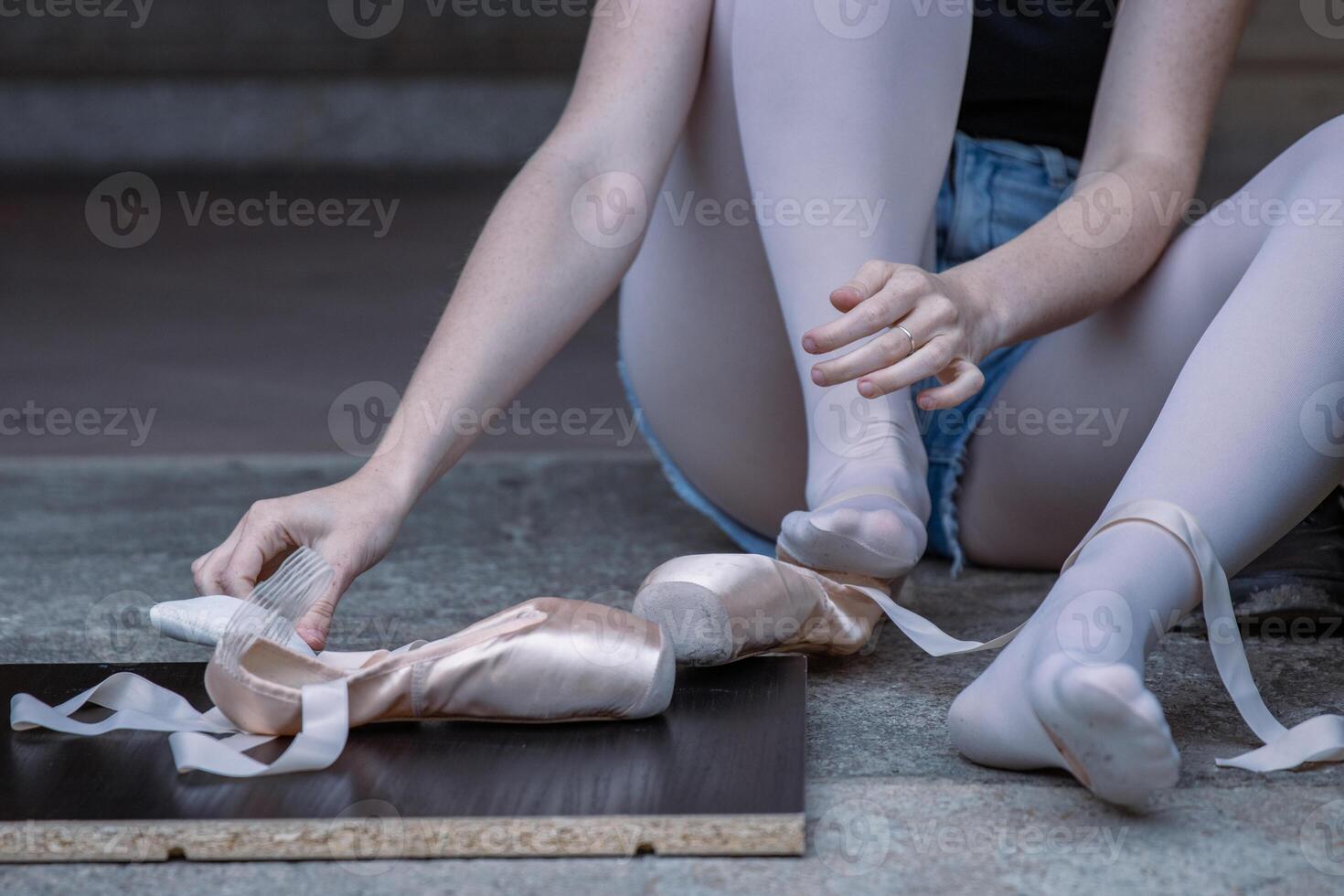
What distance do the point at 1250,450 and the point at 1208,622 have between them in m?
0.10

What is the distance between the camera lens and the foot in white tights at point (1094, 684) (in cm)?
61

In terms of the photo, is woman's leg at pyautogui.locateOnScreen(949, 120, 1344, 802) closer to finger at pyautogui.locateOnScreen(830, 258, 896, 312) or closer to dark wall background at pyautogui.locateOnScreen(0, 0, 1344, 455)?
finger at pyautogui.locateOnScreen(830, 258, 896, 312)

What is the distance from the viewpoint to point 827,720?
834mm

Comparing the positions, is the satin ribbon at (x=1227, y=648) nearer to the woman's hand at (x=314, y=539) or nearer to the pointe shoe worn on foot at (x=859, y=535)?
the pointe shoe worn on foot at (x=859, y=535)

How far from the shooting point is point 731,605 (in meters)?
0.81

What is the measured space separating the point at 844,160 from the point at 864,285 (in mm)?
177

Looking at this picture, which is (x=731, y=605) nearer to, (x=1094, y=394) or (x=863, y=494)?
(x=863, y=494)

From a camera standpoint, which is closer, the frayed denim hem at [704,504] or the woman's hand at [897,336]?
the woman's hand at [897,336]

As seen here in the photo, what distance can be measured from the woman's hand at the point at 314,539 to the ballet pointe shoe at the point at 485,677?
9 cm

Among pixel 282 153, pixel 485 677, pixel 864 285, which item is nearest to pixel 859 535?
pixel 864 285

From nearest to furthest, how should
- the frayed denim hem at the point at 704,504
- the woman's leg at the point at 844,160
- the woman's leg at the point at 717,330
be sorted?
the woman's leg at the point at 844,160
the woman's leg at the point at 717,330
the frayed denim hem at the point at 704,504

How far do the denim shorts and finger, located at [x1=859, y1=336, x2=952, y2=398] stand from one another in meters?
0.31

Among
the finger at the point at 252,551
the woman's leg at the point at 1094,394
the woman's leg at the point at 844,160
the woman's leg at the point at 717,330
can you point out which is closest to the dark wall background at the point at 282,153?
the woman's leg at the point at 717,330

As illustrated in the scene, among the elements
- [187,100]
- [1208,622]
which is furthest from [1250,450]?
[187,100]
